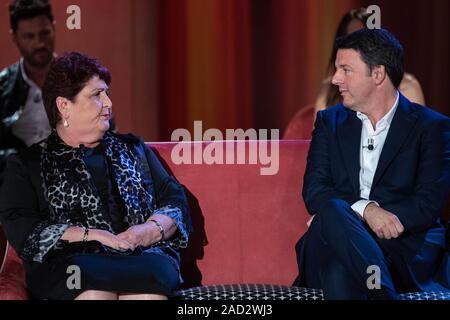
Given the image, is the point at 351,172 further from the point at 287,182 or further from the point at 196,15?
the point at 196,15

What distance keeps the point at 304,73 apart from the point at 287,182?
2464 millimetres

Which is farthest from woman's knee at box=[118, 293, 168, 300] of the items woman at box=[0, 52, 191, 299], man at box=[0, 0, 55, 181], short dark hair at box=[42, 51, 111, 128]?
man at box=[0, 0, 55, 181]

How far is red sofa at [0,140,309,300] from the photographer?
3.37 meters

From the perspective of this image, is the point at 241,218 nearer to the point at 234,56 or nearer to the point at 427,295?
the point at 427,295

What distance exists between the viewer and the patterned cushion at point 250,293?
9.85ft

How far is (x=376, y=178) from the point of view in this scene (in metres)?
3.15

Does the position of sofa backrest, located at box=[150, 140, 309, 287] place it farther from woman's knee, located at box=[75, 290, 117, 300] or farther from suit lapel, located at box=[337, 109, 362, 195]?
woman's knee, located at box=[75, 290, 117, 300]

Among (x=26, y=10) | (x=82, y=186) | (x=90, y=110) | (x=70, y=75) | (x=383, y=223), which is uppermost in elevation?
(x=26, y=10)

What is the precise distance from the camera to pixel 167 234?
307cm

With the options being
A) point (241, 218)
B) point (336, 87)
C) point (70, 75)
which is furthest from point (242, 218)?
point (336, 87)

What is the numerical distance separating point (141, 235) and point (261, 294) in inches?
18.2

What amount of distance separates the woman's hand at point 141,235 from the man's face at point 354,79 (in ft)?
2.83
